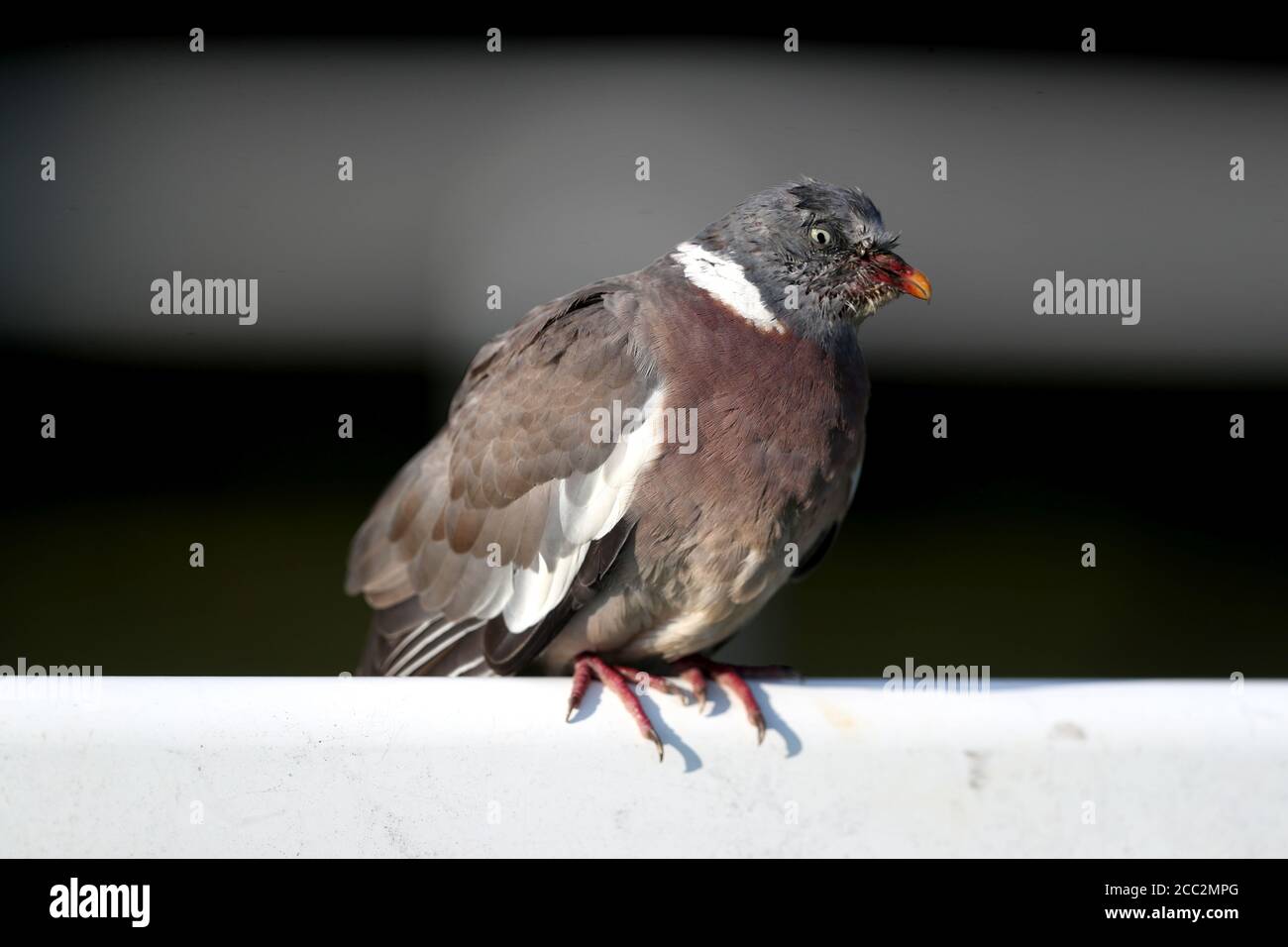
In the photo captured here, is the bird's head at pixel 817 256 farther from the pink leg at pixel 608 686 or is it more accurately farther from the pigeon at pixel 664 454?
the pink leg at pixel 608 686

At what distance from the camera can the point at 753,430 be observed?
241 centimetres

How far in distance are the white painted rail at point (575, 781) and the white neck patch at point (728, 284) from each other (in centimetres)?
107

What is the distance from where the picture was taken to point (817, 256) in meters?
2.63

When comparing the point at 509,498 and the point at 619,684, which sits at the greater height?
the point at 509,498

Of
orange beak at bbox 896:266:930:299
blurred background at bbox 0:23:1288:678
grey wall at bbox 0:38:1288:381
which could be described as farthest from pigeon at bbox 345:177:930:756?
grey wall at bbox 0:38:1288:381

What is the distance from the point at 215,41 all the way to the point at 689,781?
201 inches

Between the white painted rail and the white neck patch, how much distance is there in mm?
1069

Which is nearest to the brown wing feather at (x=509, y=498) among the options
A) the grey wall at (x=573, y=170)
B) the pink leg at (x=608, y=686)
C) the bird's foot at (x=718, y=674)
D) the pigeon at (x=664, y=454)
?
the pigeon at (x=664, y=454)

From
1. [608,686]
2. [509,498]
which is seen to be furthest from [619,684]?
[509,498]

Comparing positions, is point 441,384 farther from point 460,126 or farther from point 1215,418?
point 1215,418

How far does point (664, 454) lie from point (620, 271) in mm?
3807

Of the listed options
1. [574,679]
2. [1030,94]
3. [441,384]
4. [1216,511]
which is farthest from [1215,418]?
[574,679]

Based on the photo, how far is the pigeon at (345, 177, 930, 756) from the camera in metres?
2.40

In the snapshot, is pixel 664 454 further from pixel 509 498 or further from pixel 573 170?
pixel 573 170
